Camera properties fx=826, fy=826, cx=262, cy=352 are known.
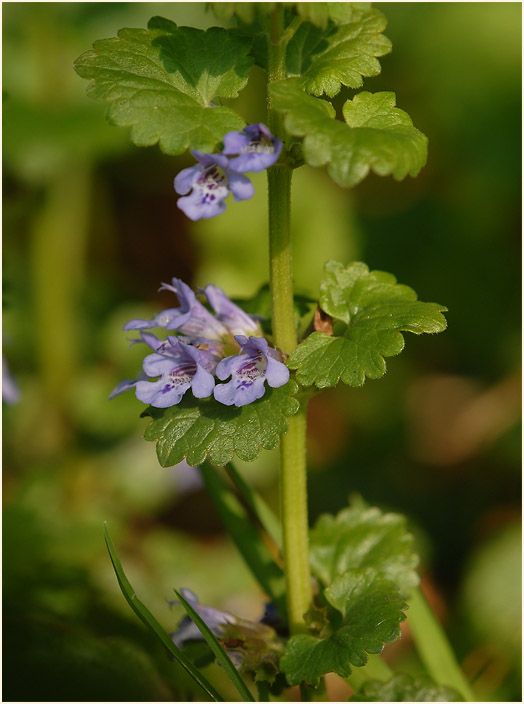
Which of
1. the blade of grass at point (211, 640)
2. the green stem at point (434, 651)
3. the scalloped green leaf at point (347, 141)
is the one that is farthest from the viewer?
the green stem at point (434, 651)

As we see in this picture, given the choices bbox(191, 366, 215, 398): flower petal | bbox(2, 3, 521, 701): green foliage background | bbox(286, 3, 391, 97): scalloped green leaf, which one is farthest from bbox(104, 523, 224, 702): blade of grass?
bbox(2, 3, 521, 701): green foliage background

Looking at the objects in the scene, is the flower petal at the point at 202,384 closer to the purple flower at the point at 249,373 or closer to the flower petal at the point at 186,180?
the purple flower at the point at 249,373

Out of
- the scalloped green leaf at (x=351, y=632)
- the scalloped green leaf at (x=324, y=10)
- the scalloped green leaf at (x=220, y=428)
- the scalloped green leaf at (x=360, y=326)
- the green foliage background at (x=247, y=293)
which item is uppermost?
the scalloped green leaf at (x=324, y=10)

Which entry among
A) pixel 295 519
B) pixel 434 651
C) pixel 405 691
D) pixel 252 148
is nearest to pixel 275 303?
pixel 252 148

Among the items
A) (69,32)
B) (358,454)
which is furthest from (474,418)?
(69,32)

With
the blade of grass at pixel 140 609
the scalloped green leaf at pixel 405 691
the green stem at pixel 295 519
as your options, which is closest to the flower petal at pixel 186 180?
the green stem at pixel 295 519
